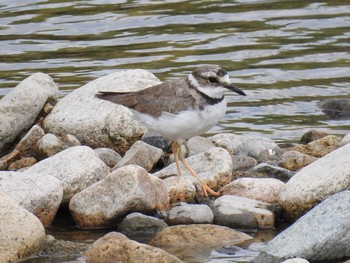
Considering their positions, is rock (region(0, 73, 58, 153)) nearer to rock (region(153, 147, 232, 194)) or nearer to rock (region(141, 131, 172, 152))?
rock (region(141, 131, 172, 152))

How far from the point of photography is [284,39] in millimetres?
16609

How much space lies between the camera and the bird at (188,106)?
959cm

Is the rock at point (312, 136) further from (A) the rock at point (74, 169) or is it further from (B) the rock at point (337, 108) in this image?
(A) the rock at point (74, 169)

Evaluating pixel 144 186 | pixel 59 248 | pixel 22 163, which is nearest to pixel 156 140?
pixel 22 163

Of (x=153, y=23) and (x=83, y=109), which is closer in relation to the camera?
(x=83, y=109)

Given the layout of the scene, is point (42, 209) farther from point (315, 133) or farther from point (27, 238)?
point (315, 133)

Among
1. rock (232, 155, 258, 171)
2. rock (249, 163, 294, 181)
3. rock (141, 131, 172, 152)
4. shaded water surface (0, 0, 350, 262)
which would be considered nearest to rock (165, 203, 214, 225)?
rock (249, 163, 294, 181)

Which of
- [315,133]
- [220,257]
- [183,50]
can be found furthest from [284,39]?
[220,257]

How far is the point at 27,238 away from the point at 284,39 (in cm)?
950

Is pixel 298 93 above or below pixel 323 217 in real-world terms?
below

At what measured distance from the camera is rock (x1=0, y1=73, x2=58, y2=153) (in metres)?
11.2

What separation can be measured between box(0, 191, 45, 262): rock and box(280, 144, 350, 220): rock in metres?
2.24

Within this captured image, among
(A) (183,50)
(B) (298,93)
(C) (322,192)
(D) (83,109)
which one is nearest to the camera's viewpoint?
(C) (322,192)

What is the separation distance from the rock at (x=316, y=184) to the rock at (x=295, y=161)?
1.42 metres
